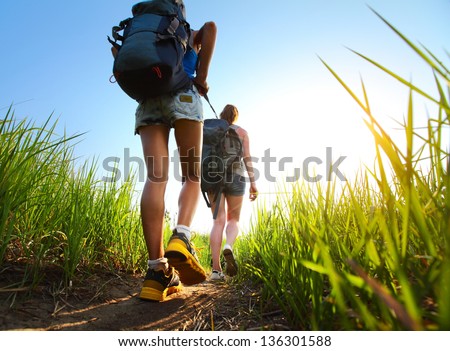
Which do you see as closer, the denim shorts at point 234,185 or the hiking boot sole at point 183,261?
the hiking boot sole at point 183,261

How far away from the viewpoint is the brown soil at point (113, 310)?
3.71 ft

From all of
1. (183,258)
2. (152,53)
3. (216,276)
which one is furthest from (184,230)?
(216,276)

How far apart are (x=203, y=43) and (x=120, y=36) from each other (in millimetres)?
511

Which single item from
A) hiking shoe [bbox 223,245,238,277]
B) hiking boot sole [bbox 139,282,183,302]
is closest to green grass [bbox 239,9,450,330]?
hiking boot sole [bbox 139,282,183,302]

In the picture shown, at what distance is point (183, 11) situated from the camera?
6.35 feet

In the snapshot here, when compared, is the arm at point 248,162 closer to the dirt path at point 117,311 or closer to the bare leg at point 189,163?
the bare leg at point 189,163

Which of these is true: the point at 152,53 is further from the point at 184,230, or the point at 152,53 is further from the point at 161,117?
the point at 184,230

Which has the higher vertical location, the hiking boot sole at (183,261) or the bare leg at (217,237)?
the bare leg at (217,237)

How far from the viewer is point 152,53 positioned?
1490 millimetres

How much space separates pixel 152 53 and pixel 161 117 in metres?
0.35

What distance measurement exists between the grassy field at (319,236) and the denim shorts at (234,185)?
120 cm

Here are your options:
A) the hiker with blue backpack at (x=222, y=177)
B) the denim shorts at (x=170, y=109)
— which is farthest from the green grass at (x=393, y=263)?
the hiker with blue backpack at (x=222, y=177)

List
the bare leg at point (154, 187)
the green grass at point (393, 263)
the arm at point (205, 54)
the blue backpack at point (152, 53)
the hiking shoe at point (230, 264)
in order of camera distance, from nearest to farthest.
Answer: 1. the green grass at point (393, 263)
2. the blue backpack at point (152, 53)
3. the bare leg at point (154, 187)
4. the arm at point (205, 54)
5. the hiking shoe at point (230, 264)
